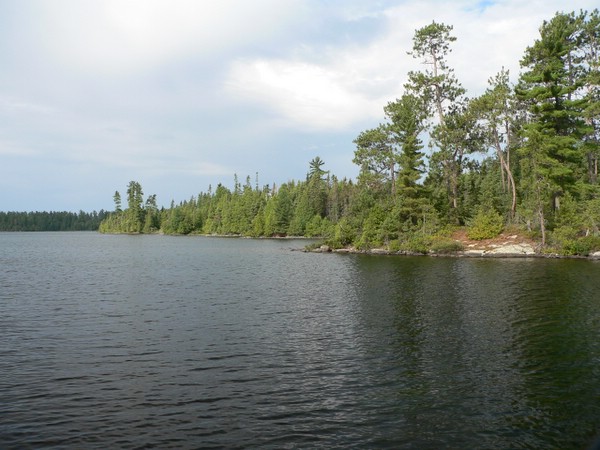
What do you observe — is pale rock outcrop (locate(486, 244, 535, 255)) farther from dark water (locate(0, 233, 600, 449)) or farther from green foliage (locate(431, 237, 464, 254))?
dark water (locate(0, 233, 600, 449))

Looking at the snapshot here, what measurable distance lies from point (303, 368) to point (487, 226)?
55887 millimetres

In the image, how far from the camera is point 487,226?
64.2 meters

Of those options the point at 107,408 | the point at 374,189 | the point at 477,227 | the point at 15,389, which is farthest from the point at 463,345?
the point at 374,189

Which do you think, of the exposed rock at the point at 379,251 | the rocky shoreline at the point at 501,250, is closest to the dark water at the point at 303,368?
the rocky shoreline at the point at 501,250

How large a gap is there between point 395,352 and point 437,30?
6734cm

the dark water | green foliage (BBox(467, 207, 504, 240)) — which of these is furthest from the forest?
the dark water

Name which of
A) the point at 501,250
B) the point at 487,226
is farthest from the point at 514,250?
the point at 487,226

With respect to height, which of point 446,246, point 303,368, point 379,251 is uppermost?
point 446,246

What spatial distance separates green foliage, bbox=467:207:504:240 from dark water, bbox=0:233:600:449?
1244 inches

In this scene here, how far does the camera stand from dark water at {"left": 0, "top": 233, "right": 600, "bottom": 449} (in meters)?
11.4

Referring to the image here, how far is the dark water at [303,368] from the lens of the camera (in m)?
11.4

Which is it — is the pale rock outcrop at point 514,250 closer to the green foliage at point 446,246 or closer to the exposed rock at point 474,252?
the exposed rock at point 474,252

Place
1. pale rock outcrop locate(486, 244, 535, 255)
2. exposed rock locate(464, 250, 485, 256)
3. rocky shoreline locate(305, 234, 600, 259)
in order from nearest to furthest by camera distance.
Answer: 1. rocky shoreline locate(305, 234, 600, 259)
2. pale rock outcrop locate(486, 244, 535, 255)
3. exposed rock locate(464, 250, 485, 256)

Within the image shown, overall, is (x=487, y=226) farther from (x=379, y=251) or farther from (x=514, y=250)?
(x=379, y=251)
